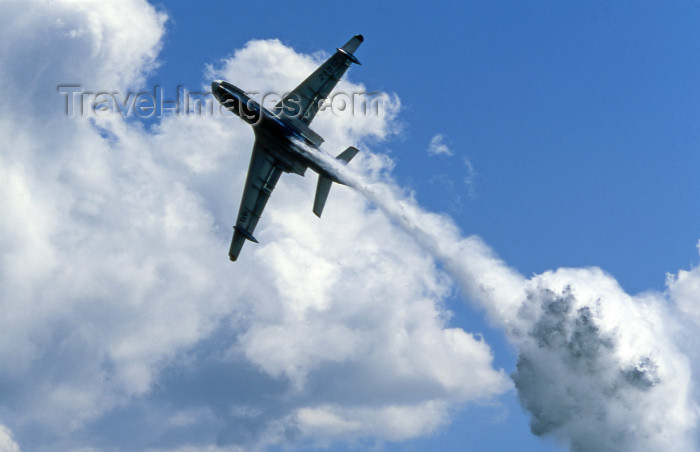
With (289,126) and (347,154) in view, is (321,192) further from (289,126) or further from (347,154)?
(289,126)

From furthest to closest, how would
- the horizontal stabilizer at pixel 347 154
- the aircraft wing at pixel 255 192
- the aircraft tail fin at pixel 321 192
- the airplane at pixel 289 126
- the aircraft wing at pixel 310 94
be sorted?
the aircraft wing at pixel 255 192
the aircraft wing at pixel 310 94
the aircraft tail fin at pixel 321 192
the horizontal stabilizer at pixel 347 154
the airplane at pixel 289 126

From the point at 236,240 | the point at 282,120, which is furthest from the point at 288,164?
the point at 236,240

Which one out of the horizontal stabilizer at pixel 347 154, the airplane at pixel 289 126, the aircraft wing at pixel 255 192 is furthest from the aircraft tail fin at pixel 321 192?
the aircraft wing at pixel 255 192

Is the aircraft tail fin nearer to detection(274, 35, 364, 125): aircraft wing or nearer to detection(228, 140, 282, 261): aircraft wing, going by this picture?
detection(274, 35, 364, 125): aircraft wing

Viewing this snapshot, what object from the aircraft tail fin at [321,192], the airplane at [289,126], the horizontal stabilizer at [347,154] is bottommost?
the aircraft tail fin at [321,192]

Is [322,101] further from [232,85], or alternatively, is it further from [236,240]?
[236,240]

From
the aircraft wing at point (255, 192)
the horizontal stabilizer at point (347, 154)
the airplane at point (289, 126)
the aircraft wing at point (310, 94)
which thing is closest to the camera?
the airplane at point (289, 126)

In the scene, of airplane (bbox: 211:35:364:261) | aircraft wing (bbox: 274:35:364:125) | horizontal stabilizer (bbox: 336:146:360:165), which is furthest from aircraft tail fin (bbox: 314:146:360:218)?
aircraft wing (bbox: 274:35:364:125)

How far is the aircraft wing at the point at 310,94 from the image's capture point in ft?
258

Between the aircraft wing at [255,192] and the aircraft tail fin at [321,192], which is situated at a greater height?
the aircraft wing at [255,192]

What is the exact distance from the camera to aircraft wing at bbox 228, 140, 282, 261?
3238 inches

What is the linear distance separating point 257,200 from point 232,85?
14907mm

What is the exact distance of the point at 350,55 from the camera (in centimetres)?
7731

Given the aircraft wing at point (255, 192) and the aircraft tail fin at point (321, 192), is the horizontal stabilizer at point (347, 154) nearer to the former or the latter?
the aircraft tail fin at point (321, 192)
